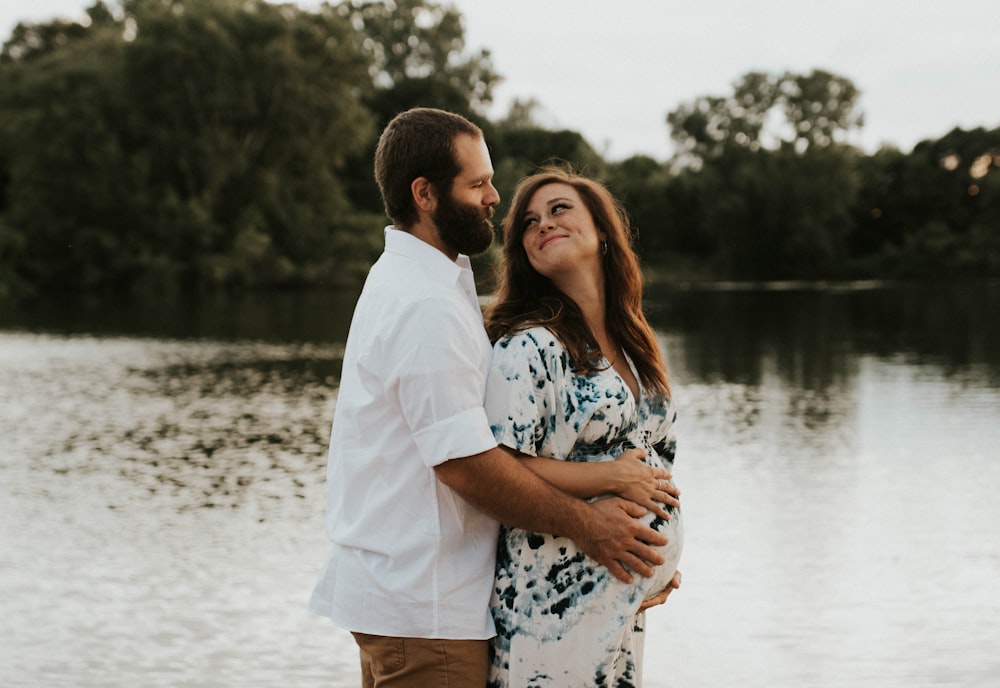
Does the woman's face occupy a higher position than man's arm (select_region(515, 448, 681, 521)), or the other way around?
the woman's face

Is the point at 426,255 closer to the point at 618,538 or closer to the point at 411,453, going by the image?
the point at 411,453

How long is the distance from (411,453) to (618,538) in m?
0.43

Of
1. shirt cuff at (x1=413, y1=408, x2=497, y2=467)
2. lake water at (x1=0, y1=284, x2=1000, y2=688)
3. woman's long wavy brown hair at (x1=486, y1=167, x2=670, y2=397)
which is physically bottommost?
lake water at (x1=0, y1=284, x2=1000, y2=688)

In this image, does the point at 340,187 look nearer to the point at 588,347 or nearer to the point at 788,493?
→ the point at 788,493

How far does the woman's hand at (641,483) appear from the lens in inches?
95.0

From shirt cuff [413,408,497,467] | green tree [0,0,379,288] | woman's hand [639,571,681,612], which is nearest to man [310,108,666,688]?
shirt cuff [413,408,497,467]

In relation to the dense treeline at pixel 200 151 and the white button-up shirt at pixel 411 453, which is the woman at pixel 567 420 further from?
the dense treeline at pixel 200 151

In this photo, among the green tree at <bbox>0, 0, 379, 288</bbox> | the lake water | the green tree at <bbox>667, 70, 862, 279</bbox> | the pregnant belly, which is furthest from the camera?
the green tree at <bbox>667, 70, 862, 279</bbox>

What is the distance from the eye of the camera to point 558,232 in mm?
2572

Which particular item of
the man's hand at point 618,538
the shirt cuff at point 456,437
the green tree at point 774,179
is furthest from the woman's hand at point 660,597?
the green tree at point 774,179

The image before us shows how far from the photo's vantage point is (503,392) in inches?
92.0

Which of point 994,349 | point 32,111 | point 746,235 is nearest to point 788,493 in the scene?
point 994,349

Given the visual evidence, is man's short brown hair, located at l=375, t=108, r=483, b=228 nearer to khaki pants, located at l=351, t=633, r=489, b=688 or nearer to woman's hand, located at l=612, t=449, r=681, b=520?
woman's hand, located at l=612, t=449, r=681, b=520

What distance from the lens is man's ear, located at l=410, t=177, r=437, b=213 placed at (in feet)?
7.78
